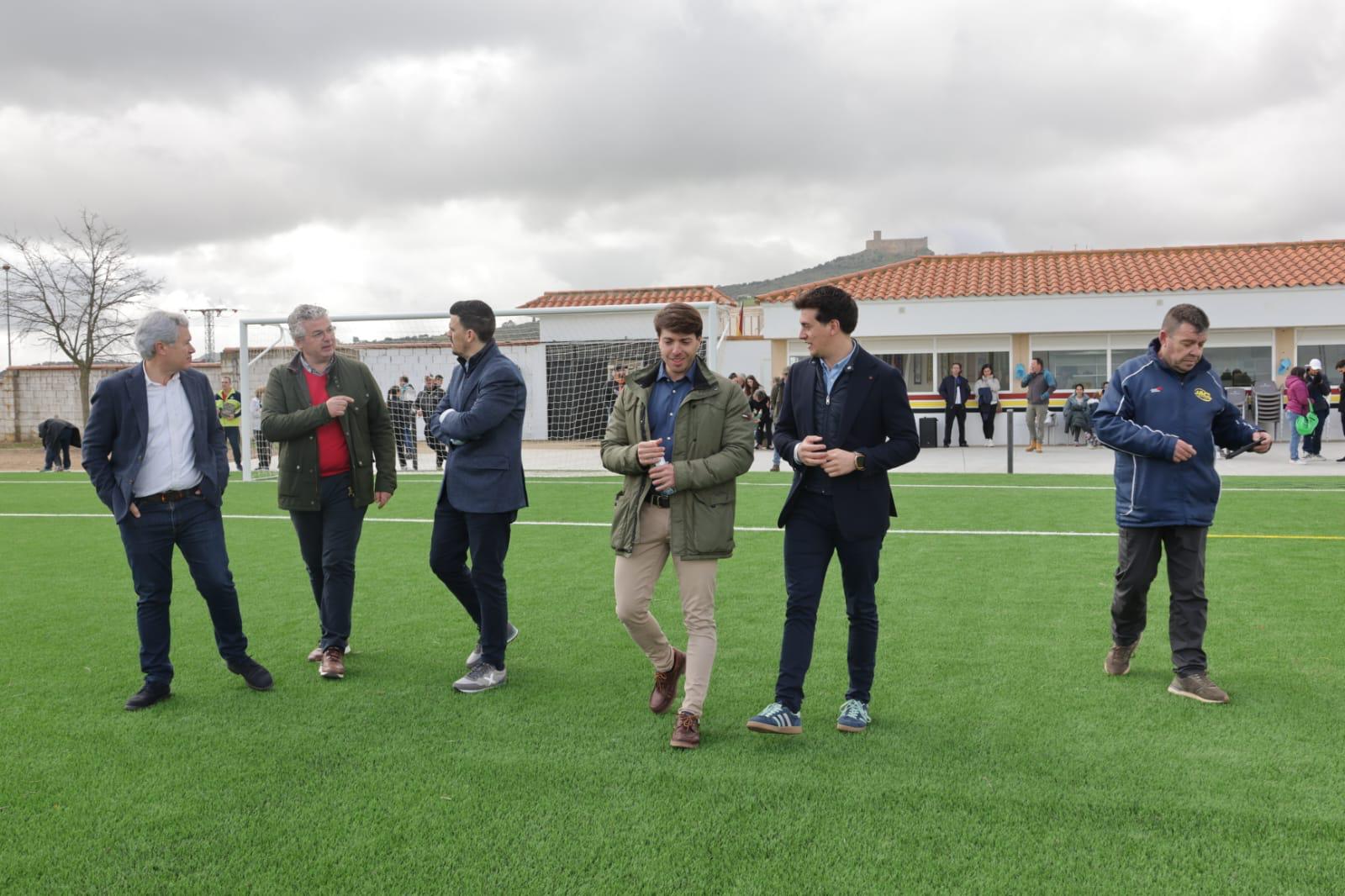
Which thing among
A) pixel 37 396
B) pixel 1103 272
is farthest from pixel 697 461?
pixel 37 396

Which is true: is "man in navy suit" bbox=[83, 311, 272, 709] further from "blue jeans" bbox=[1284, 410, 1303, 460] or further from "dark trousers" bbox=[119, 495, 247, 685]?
"blue jeans" bbox=[1284, 410, 1303, 460]

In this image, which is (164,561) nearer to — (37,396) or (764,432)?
(764,432)

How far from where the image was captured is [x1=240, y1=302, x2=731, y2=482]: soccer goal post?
1691 cm

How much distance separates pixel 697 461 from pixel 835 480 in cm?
54

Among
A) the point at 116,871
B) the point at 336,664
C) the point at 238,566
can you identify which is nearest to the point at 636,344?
the point at 238,566

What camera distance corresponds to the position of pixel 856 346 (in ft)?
13.8

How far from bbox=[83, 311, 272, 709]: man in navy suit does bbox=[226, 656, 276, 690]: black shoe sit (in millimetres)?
19

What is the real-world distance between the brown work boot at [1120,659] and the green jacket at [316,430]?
11.7 feet

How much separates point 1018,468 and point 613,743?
14255 millimetres

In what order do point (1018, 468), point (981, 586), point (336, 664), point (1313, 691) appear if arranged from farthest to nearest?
point (1018, 468) → point (981, 586) → point (336, 664) → point (1313, 691)

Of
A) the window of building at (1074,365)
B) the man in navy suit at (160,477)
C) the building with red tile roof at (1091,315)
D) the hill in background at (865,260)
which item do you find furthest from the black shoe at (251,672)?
the hill in background at (865,260)

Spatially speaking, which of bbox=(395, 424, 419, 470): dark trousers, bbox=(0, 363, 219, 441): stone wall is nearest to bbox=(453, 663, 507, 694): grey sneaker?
bbox=(395, 424, 419, 470): dark trousers

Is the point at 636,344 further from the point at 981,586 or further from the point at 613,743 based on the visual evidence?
the point at 613,743

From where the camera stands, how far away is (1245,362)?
23.5 meters
